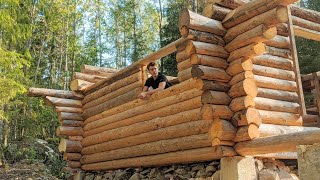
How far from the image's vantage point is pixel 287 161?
22.2ft

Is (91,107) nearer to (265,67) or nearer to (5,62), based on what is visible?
(5,62)

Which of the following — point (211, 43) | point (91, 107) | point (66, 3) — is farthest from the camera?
point (66, 3)

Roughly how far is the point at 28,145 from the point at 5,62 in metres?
8.52

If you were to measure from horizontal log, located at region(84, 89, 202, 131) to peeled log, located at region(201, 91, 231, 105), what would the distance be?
3.90 feet

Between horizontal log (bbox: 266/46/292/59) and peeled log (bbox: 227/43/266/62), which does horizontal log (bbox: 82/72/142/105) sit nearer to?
horizontal log (bbox: 266/46/292/59)

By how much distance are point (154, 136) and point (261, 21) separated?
3790 millimetres

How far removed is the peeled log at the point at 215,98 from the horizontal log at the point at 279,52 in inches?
68.2

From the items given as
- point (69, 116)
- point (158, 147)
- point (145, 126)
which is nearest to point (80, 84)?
point (69, 116)

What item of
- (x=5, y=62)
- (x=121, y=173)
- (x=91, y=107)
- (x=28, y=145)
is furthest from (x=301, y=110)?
(x=28, y=145)

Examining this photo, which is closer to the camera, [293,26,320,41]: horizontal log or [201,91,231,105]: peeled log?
[201,91,231,105]: peeled log

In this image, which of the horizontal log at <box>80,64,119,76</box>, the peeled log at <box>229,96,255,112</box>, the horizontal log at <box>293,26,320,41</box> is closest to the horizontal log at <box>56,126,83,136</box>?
the horizontal log at <box>80,64,119,76</box>

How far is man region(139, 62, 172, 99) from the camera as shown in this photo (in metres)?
8.32

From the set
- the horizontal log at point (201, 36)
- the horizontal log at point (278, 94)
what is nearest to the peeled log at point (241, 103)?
the horizontal log at point (278, 94)

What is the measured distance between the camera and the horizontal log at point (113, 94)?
9566 millimetres
